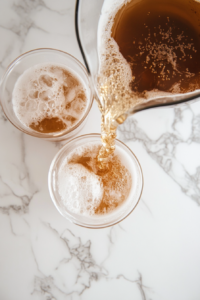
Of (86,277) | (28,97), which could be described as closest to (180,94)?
(28,97)

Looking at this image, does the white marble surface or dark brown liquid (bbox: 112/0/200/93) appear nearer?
dark brown liquid (bbox: 112/0/200/93)

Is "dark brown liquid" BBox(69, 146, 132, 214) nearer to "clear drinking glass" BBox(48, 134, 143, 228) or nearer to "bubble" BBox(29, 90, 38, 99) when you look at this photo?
"clear drinking glass" BBox(48, 134, 143, 228)

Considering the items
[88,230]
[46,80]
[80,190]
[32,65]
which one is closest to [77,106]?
[46,80]

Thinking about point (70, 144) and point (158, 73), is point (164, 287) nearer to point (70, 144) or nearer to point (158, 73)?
point (70, 144)

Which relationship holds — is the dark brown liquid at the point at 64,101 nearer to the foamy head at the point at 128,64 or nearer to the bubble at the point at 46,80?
the bubble at the point at 46,80

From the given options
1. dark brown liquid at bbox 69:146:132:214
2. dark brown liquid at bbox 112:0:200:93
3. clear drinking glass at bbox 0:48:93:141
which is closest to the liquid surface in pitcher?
dark brown liquid at bbox 112:0:200:93

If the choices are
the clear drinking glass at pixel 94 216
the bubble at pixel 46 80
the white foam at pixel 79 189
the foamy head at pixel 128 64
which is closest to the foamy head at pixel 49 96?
the bubble at pixel 46 80

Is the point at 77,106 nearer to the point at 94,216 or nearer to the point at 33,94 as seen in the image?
the point at 33,94
